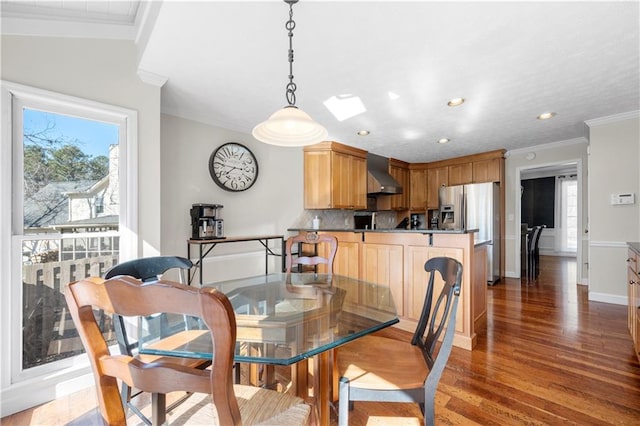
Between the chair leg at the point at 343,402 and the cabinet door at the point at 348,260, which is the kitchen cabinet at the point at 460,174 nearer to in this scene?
the cabinet door at the point at 348,260

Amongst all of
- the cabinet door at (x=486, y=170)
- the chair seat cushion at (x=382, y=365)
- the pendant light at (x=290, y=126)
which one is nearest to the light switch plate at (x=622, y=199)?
the cabinet door at (x=486, y=170)

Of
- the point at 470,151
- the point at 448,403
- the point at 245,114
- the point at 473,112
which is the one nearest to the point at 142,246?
the point at 245,114

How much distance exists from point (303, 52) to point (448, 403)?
252 cm

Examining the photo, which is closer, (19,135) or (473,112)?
(19,135)

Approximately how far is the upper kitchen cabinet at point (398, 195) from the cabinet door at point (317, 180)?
174cm

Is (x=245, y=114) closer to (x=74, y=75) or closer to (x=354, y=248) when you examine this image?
(x=74, y=75)

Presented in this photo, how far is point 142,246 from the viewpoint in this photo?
2184mm

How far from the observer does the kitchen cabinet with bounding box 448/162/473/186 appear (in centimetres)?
538

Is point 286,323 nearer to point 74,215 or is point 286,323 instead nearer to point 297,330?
point 297,330

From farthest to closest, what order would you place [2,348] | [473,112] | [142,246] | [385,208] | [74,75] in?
[385,208]
[473,112]
[142,246]
[74,75]
[2,348]

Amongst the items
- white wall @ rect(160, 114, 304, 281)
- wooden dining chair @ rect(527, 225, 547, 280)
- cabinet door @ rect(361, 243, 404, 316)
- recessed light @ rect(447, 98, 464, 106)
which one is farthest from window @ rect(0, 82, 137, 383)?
wooden dining chair @ rect(527, 225, 547, 280)

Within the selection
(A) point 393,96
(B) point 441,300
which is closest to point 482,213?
(A) point 393,96

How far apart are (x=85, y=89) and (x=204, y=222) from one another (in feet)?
4.79

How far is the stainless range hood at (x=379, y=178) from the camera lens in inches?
192
